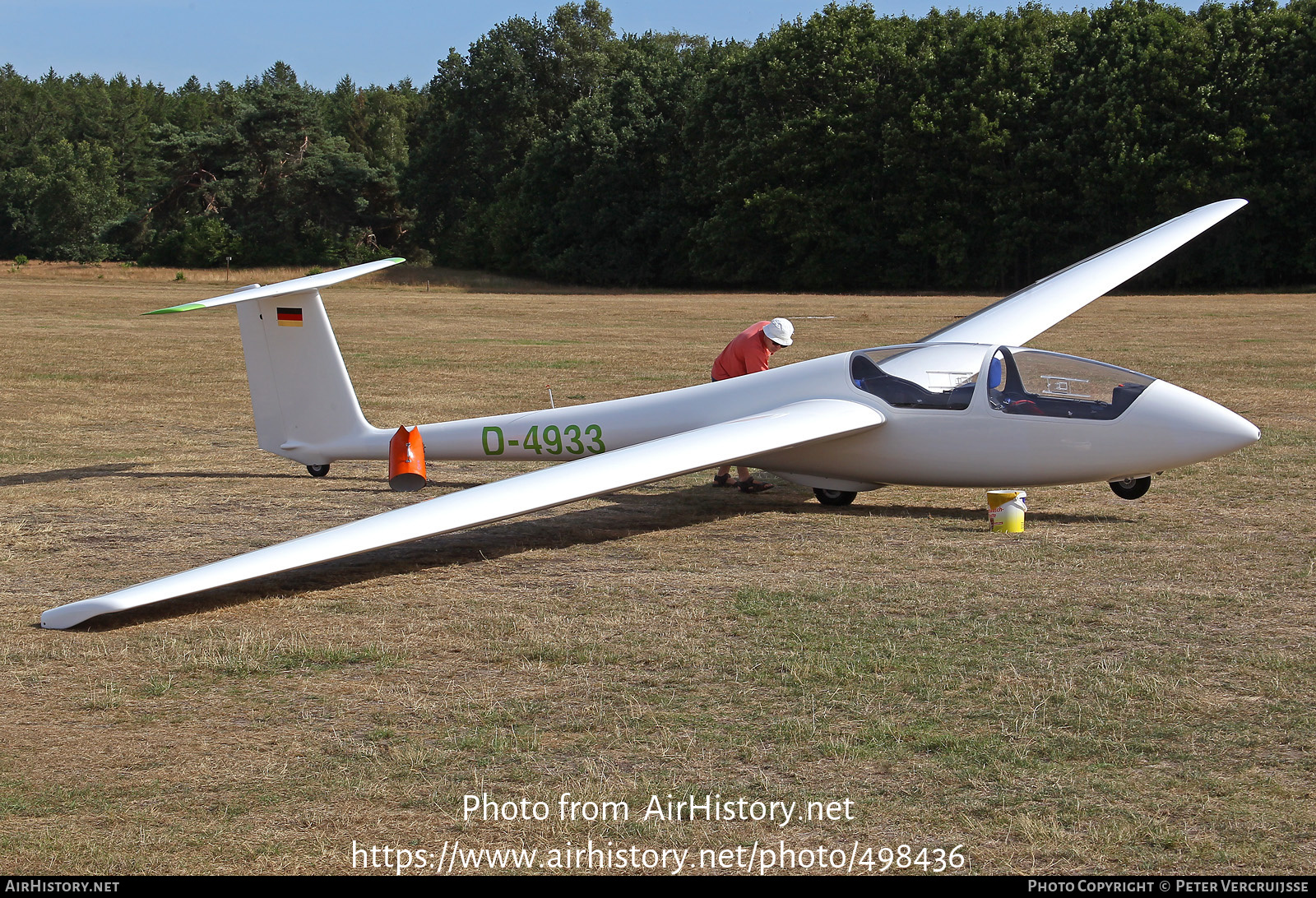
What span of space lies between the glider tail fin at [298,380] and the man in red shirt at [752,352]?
12.5 ft

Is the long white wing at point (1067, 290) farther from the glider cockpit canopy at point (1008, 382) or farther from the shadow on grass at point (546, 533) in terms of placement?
the shadow on grass at point (546, 533)

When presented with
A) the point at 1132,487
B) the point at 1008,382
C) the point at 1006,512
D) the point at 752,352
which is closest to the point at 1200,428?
the point at 1132,487

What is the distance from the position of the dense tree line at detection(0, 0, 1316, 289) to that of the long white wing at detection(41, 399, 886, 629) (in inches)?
2124

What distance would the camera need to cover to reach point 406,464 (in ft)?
39.0

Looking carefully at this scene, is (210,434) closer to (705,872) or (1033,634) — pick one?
(1033,634)

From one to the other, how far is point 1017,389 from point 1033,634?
362cm

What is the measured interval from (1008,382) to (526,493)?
4320 millimetres

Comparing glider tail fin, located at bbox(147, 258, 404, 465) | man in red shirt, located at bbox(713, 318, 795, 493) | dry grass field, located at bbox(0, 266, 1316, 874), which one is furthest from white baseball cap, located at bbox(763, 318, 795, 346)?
glider tail fin, located at bbox(147, 258, 404, 465)

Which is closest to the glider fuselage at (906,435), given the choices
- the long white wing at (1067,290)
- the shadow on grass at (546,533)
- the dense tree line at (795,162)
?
the shadow on grass at (546,533)

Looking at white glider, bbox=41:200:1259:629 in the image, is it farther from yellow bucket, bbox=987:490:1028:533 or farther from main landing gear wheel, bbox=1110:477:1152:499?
yellow bucket, bbox=987:490:1028:533

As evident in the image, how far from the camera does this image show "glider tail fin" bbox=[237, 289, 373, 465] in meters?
12.3

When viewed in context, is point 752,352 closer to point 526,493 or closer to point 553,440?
point 553,440

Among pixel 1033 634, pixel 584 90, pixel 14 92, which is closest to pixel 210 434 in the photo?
pixel 1033 634

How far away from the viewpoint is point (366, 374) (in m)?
23.5
